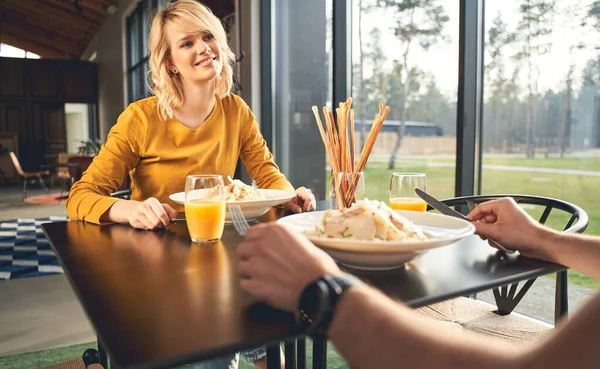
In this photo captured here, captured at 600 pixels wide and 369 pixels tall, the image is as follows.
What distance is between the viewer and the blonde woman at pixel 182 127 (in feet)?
5.59

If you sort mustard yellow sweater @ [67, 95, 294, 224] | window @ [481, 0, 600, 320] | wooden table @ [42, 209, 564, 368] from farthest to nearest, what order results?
window @ [481, 0, 600, 320] → mustard yellow sweater @ [67, 95, 294, 224] → wooden table @ [42, 209, 564, 368]

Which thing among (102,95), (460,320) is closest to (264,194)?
(460,320)

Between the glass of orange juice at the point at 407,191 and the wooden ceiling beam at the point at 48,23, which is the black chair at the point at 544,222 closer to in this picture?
the glass of orange juice at the point at 407,191

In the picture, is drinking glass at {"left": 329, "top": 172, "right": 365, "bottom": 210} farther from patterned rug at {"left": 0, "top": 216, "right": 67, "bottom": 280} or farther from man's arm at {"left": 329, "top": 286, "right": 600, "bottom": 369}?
patterned rug at {"left": 0, "top": 216, "right": 67, "bottom": 280}

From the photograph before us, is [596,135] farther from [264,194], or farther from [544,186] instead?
[264,194]

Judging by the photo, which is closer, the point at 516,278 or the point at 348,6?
the point at 516,278

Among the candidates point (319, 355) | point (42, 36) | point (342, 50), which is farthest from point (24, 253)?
point (42, 36)

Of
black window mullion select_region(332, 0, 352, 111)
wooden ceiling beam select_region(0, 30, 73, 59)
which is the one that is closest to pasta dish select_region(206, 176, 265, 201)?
black window mullion select_region(332, 0, 352, 111)

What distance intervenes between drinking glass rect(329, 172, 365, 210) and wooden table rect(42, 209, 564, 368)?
0.27 metres

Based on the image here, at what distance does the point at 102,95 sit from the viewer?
12523 mm

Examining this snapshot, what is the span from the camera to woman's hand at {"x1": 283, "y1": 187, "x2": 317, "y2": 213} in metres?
1.50

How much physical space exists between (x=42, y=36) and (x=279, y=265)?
15.2 m

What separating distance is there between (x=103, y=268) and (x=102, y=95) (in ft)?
41.7

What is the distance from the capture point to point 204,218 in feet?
3.55
